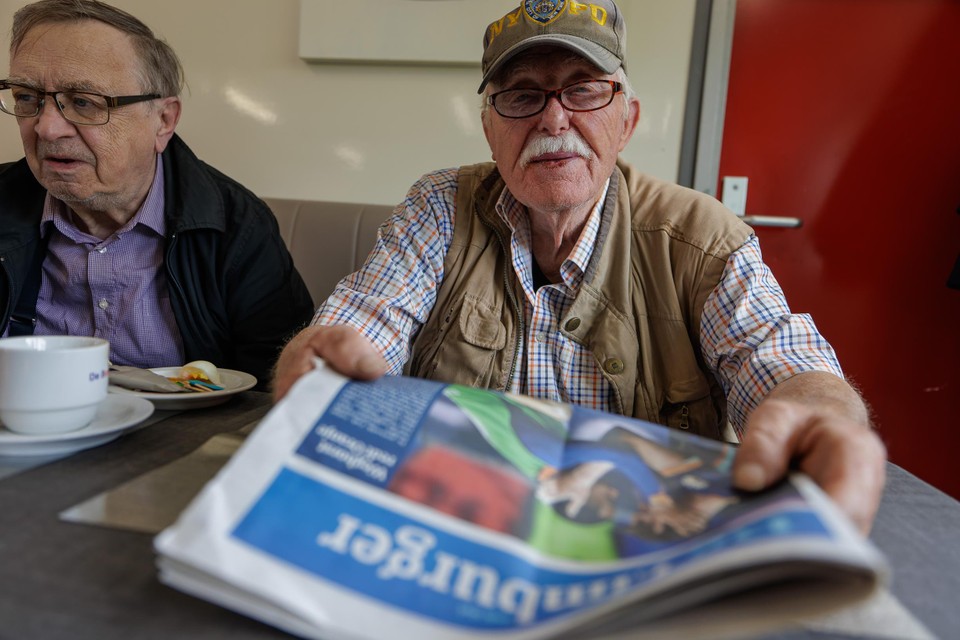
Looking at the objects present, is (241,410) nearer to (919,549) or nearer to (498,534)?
(498,534)

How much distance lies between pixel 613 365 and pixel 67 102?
3.68 ft

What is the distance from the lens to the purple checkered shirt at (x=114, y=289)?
120cm

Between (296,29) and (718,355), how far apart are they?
170 centimetres

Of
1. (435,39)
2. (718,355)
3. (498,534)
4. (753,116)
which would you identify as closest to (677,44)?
(753,116)

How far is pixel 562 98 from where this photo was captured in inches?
39.9

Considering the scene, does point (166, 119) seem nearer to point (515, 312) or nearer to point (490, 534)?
point (515, 312)

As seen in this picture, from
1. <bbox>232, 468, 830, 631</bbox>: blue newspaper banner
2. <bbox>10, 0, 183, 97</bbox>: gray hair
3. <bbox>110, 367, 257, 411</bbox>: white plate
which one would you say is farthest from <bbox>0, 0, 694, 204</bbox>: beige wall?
<bbox>232, 468, 830, 631</bbox>: blue newspaper banner

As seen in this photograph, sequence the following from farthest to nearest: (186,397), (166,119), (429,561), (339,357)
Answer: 1. (166,119)
2. (186,397)
3. (339,357)
4. (429,561)

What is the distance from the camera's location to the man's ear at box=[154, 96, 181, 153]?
4.35ft

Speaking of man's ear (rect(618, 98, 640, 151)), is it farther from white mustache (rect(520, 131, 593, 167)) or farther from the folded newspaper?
the folded newspaper

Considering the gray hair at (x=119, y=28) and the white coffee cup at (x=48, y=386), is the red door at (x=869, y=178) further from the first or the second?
the white coffee cup at (x=48, y=386)

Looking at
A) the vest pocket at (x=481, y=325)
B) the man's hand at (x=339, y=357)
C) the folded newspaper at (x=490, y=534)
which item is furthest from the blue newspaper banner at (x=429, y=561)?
the vest pocket at (x=481, y=325)

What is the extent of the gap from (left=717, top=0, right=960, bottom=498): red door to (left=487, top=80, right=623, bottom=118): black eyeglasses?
114cm

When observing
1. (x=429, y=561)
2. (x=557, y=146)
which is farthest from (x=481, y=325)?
(x=429, y=561)
